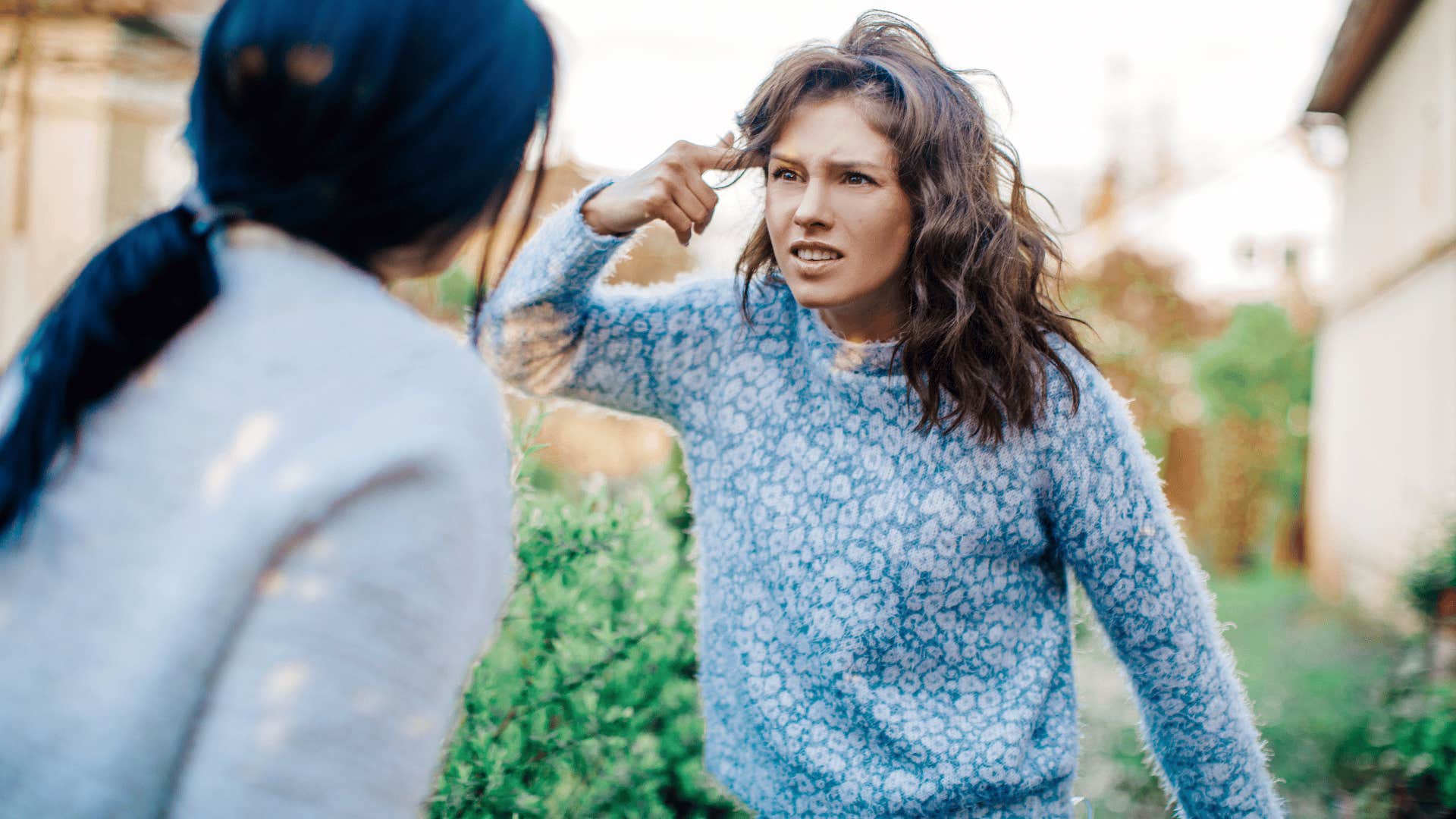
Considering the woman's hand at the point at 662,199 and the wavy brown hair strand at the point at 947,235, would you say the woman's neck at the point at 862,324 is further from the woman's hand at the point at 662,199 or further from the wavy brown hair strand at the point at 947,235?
the woman's hand at the point at 662,199

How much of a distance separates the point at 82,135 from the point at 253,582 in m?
14.1

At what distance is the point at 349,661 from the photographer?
0.73 m

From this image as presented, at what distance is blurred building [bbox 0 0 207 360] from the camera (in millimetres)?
11008

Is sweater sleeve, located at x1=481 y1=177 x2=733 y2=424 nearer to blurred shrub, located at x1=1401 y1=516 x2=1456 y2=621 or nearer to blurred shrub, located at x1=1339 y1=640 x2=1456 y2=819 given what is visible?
blurred shrub, located at x1=1339 y1=640 x2=1456 y2=819

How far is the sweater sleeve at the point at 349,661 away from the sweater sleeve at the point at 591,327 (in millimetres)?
915

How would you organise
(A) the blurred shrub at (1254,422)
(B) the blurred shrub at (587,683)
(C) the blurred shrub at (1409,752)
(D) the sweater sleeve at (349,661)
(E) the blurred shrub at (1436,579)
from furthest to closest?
(A) the blurred shrub at (1254,422)
(E) the blurred shrub at (1436,579)
(C) the blurred shrub at (1409,752)
(B) the blurred shrub at (587,683)
(D) the sweater sleeve at (349,661)

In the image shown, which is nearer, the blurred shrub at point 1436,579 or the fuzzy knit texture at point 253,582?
the fuzzy knit texture at point 253,582

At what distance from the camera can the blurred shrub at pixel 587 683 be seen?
1.96 meters

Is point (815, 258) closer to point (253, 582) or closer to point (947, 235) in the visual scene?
point (947, 235)

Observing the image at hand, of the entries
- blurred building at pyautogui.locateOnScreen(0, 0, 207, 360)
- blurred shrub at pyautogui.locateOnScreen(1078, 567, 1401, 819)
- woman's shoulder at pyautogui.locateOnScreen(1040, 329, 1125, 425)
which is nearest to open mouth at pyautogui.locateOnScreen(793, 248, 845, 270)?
woman's shoulder at pyautogui.locateOnScreen(1040, 329, 1125, 425)

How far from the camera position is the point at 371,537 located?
0.75 metres

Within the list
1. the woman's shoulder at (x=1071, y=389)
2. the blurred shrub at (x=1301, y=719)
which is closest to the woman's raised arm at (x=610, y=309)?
the woman's shoulder at (x=1071, y=389)

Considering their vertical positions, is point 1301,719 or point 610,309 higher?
point 610,309

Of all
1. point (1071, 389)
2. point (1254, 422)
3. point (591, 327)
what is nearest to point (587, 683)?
point (591, 327)
